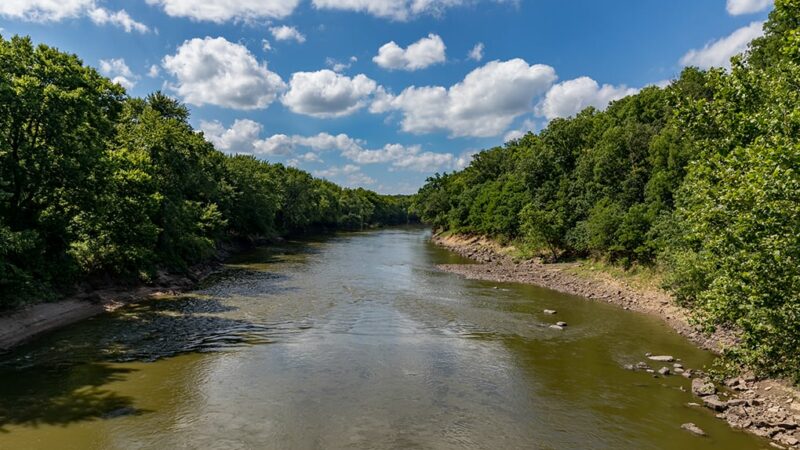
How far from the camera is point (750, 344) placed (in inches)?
645

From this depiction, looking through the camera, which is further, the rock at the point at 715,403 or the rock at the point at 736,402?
the rock at the point at 736,402

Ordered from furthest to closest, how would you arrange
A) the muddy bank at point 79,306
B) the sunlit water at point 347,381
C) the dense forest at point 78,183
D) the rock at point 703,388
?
the dense forest at point 78,183, the muddy bank at point 79,306, the rock at point 703,388, the sunlit water at point 347,381

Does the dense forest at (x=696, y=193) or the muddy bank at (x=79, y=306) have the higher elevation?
the dense forest at (x=696, y=193)

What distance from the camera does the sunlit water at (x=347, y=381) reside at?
1600cm

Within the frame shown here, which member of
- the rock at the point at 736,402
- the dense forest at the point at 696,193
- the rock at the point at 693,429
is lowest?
the rock at the point at 693,429

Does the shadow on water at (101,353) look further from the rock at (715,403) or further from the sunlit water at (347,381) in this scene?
the rock at (715,403)

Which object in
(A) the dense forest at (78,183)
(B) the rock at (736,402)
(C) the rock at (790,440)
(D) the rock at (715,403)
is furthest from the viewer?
(A) the dense forest at (78,183)

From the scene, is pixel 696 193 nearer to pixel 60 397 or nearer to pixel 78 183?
pixel 60 397

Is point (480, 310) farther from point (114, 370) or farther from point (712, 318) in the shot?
point (114, 370)

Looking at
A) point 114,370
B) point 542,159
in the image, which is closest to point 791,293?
point 114,370

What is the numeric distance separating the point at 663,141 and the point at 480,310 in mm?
26120

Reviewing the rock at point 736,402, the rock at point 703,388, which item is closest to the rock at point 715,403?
the rock at point 736,402

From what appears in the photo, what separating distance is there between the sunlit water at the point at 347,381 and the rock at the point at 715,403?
0.87m

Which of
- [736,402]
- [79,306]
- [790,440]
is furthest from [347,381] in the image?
[79,306]
